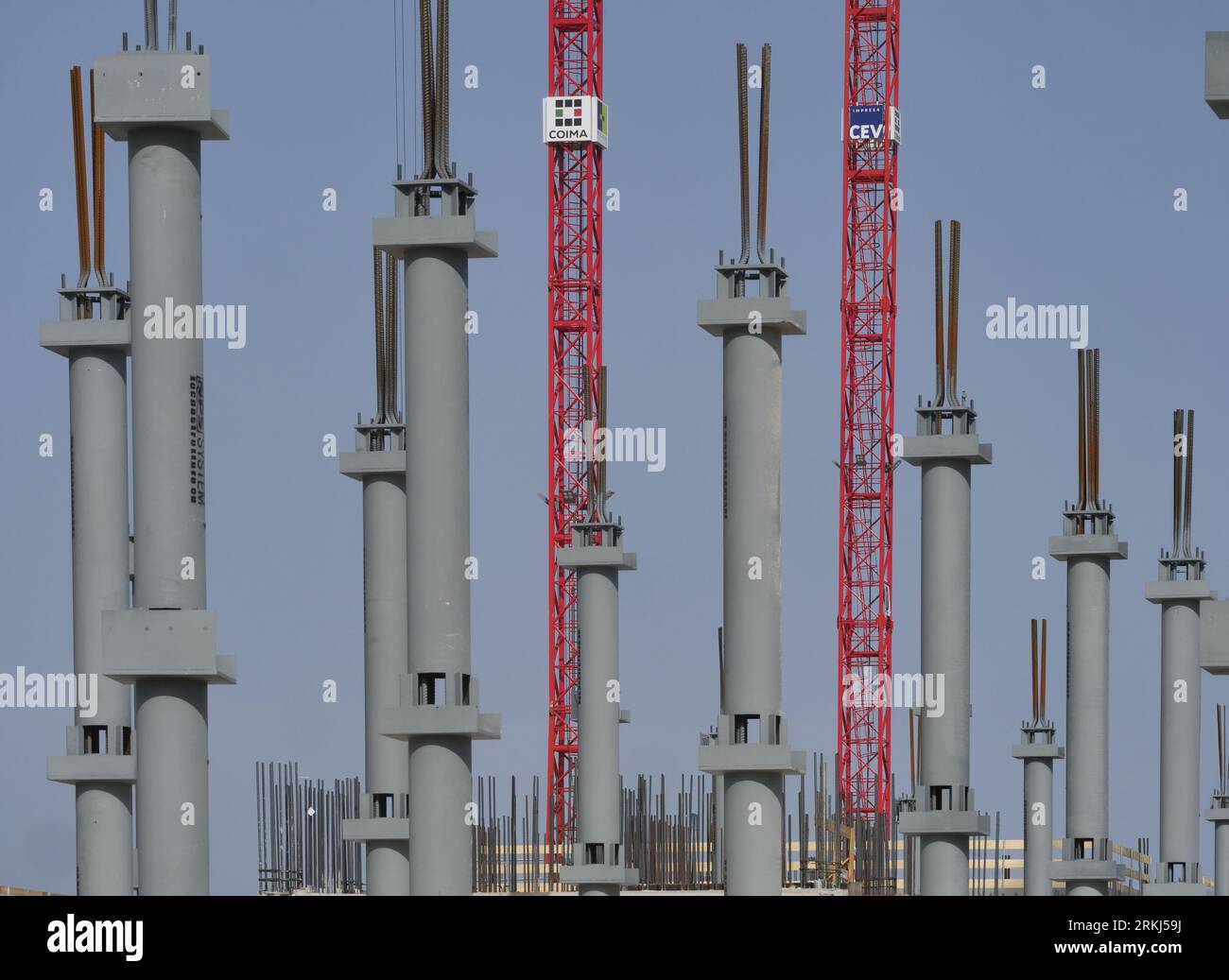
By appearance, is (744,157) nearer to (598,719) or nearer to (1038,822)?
(598,719)

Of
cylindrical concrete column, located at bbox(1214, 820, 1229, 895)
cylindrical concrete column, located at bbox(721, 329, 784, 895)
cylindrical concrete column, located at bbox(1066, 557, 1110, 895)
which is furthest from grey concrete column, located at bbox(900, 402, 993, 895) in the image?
cylindrical concrete column, located at bbox(1214, 820, 1229, 895)

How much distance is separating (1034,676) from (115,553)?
30777 mm

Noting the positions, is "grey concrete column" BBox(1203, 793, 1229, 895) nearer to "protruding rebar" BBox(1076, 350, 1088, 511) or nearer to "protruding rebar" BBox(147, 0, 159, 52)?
"protruding rebar" BBox(1076, 350, 1088, 511)

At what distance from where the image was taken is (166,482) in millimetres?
27703

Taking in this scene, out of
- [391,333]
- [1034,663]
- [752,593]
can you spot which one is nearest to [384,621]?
[391,333]

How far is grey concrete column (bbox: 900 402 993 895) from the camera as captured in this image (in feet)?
153

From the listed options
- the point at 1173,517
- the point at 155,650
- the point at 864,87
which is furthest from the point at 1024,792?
the point at 155,650

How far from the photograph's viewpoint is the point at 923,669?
46.8 m

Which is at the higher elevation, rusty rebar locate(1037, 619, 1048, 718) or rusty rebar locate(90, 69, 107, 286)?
rusty rebar locate(90, 69, 107, 286)

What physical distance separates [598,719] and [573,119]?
3597cm

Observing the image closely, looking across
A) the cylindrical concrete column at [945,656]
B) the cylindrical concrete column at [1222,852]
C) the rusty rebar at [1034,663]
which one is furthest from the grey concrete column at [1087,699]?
the cylindrical concrete column at [1222,852]

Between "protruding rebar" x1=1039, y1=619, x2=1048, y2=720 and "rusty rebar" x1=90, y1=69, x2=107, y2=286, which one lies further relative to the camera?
"protruding rebar" x1=1039, y1=619, x2=1048, y2=720
